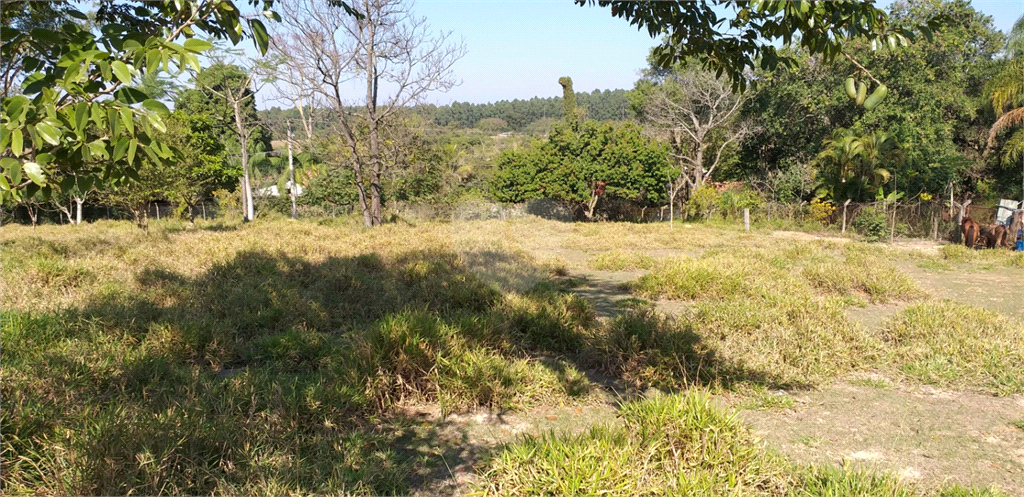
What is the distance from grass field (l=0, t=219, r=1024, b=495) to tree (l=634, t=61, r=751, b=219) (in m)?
18.2

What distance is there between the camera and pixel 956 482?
276cm

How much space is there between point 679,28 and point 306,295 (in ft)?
15.2

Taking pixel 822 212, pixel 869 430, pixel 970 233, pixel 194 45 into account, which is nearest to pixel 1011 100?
pixel 822 212

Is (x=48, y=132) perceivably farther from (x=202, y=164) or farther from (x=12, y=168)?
(x=202, y=164)

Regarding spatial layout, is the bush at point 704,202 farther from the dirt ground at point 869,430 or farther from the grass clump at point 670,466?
the grass clump at point 670,466

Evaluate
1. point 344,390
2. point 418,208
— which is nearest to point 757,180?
point 418,208

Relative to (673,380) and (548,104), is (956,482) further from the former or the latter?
(548,104)

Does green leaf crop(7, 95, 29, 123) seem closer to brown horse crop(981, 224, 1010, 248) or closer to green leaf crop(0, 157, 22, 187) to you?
green leaf crop(0, 157, 22, 187)

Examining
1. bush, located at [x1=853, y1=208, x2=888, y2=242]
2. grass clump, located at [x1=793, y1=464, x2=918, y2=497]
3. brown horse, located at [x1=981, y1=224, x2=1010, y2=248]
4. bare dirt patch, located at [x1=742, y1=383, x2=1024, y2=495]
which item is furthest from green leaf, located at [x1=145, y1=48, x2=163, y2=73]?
bush, located at [x1=853, y1=208, x2=888, y2=242]

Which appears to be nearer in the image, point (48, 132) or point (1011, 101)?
point (48, 132)

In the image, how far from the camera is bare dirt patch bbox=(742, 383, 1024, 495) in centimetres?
292

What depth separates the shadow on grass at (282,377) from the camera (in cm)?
260

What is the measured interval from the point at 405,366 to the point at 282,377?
2.70ft

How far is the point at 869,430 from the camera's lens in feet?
11.0
